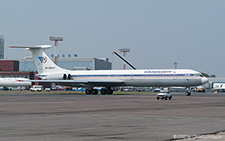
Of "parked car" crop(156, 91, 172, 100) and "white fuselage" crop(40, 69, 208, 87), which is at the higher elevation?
"white fuselage" crop(40, 69, 208, 87)

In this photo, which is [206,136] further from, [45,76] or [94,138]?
[45,76]

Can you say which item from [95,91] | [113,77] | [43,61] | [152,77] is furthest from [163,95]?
[43,61]

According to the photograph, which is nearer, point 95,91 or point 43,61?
point 95,91

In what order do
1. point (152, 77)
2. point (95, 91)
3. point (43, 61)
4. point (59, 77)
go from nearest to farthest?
point (152, 77)
point (95, 91)
point (59, 77)
point (43, 61)

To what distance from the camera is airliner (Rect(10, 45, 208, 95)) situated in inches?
2817

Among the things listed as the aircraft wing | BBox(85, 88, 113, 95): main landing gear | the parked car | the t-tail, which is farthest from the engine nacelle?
the parked car

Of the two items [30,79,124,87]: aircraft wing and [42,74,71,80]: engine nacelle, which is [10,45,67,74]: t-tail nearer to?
[42,74,71,80]: engine nacelle

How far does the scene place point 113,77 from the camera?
255ft

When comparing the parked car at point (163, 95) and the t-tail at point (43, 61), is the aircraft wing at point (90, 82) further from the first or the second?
the parked car at point (163, 95)

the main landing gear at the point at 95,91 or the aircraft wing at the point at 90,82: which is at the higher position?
the aircraft wing at the point at 90,82

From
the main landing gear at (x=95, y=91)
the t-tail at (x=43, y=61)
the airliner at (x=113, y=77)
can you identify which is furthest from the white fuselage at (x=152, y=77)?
the t-tail at (x=43, y=61)

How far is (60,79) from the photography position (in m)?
79.7

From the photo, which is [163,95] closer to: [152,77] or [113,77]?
[152,77]

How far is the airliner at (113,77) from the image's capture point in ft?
235
